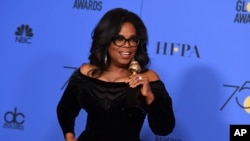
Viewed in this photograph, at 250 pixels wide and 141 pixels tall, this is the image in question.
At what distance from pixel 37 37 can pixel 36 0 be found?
0.20 meters

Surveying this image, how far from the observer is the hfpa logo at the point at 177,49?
227 cm

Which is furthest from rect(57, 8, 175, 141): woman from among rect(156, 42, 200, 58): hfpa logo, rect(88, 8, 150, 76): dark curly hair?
rect(156, 42, 200, 58): hfpa logo

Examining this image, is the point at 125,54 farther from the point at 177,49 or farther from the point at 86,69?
the point at 177,49

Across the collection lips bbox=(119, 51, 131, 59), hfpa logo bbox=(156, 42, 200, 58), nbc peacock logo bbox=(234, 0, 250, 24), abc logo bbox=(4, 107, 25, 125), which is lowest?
abc logo bbox=(4, 107, 25, 125)

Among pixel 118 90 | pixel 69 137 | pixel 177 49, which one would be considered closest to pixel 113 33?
pixel 118 90

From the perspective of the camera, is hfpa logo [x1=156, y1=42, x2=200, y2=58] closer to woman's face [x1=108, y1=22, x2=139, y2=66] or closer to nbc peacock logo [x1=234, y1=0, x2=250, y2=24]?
nbc peacock logo [x1=234, y1=0, x2=250, y2=24]

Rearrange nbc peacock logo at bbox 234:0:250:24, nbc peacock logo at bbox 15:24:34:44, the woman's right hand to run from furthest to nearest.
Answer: nbc peacock logo at bbox 15:24:34:44, nbc peacock logo at bbox 234:0:250:24, the woman's right hand

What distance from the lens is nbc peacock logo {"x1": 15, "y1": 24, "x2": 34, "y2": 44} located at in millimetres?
2562

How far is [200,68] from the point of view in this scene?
7.41 ft

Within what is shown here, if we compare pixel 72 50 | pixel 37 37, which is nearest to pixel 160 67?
pixel 72 50

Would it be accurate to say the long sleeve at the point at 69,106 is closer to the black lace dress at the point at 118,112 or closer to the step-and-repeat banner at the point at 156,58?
the black lace dress at the point at 118,112

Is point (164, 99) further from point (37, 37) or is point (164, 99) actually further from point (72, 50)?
point (37, 37)

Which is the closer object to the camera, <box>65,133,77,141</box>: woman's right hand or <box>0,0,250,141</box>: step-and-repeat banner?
<box>65,133,77,141</box>: woman's right hand

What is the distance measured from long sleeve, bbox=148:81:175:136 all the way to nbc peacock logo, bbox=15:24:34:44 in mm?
1176
